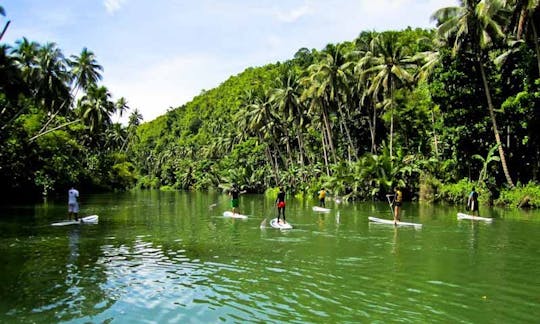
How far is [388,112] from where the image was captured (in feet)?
176

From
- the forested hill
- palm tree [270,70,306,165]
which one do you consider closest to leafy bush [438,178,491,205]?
the forested hill

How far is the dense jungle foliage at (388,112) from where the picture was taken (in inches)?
1448

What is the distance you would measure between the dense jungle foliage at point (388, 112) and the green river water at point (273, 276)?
18.4 metres

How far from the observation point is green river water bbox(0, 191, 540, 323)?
934cm

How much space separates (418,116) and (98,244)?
45821 millimetres

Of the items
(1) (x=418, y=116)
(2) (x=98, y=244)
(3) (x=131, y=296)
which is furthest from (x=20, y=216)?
(1) (x=418, y=116)

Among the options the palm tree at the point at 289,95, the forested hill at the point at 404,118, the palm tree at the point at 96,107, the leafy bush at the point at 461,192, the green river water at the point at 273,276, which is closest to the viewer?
the green river water at the point at 273,276

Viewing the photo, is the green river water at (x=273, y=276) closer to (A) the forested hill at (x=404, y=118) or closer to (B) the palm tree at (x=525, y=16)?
(B) the palm tree at (x=525, y=16)

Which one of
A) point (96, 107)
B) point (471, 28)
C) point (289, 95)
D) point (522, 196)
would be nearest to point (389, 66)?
point (471, 28)

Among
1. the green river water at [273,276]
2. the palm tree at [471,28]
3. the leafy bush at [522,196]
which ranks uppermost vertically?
the palm tree at [471,28]

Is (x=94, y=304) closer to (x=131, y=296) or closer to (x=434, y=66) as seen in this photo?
(x=131, y=296)

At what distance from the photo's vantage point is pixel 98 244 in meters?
18.4

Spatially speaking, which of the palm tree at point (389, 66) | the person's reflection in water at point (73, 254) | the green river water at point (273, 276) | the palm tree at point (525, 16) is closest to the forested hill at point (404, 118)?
the palm tree at point (389, 66)

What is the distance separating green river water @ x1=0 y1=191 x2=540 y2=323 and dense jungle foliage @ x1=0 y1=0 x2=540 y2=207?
18.4 meters
